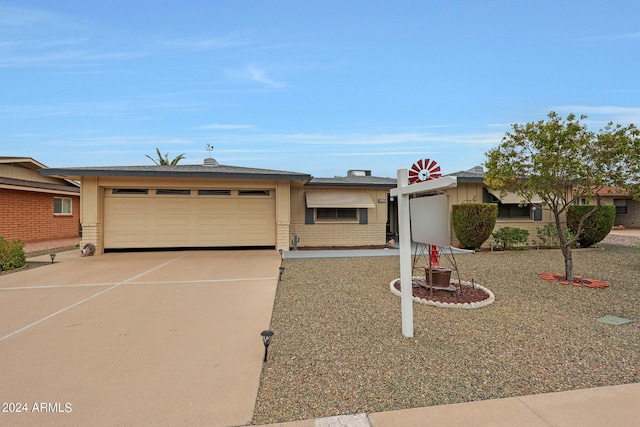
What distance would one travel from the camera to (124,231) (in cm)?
1202

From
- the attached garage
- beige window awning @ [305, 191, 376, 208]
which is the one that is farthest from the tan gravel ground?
beige window awning @ [305, 191, 376, 208]

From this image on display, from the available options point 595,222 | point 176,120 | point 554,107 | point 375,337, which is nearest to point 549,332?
point 375,337

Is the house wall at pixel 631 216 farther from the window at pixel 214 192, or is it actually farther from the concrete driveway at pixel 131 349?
the concrete driveway at pixel 131 349

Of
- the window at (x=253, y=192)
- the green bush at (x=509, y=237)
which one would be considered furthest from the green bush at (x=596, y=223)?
the window at (x=253, y=192)

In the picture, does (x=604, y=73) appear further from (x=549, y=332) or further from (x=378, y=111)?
(x=549, y=332)

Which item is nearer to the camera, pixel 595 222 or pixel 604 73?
pixel 604 73

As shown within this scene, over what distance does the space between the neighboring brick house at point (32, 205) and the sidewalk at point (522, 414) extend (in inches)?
727

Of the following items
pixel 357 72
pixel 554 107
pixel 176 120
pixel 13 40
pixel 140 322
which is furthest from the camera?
pixel 176 120

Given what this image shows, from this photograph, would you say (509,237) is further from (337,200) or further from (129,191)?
(129,191)

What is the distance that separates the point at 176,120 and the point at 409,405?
19.9 meters

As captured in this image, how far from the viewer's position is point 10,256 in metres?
8.88

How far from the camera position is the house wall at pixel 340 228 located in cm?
1372

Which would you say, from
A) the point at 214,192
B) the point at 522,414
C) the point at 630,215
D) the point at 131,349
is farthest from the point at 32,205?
the point at 630,215

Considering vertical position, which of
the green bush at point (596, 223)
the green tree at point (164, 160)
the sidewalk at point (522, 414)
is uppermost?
the green tree at point (164, 160)
